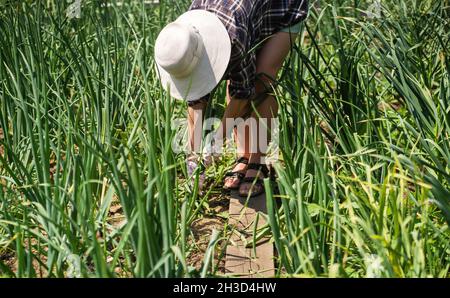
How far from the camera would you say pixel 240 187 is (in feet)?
8.90

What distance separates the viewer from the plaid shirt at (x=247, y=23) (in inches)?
93.6

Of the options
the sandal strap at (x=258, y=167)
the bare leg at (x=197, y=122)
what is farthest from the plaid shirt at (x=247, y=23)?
the sandal strap at (x=258, y=167)

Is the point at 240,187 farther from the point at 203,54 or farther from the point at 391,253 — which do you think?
the point at 391,253

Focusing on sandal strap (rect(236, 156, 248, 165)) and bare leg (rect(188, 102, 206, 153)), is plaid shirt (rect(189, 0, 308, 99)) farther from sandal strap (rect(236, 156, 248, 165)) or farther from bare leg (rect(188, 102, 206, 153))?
sandal strap (rect(236, 156, 248, 165))

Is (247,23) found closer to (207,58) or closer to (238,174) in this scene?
(207,58)

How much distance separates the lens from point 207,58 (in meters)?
2.39

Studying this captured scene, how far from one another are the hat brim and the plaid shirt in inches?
1.3

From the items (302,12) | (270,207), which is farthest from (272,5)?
(270,207)

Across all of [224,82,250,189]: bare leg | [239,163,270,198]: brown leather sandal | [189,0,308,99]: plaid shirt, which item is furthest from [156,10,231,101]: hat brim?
[239,163,270,198]: brown leather sandal

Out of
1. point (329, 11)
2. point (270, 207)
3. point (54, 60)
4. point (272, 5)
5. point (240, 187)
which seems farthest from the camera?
point (329, 11)

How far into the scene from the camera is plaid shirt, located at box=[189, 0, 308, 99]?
2.38 metres

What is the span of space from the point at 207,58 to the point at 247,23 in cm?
19

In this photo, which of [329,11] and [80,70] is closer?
[80,70]
